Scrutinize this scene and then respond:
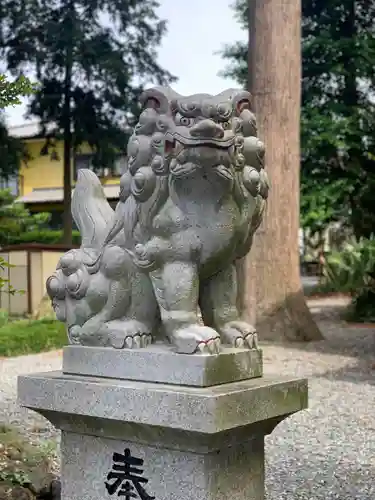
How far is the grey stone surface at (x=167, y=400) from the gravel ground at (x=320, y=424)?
5.03 feet

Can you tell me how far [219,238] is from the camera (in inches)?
107

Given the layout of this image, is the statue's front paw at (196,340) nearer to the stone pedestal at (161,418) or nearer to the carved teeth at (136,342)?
the stone pedestal at (161,418)

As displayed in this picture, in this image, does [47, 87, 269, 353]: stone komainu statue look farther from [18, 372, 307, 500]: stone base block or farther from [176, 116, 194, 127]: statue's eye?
[18, 372, 307, 500]: stone base block

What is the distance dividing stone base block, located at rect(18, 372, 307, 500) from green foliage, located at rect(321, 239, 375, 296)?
410 inches

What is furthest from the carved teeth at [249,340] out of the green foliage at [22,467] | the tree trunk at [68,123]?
the tree trunk at [68,123]

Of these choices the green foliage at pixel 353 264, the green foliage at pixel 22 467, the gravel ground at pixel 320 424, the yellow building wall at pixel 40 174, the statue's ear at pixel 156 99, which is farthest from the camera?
the yellow building wall at pixel 40 174

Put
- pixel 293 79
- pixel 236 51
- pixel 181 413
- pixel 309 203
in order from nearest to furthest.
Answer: pixel 181 413
pixel 293 79
pixel 309 203
pixel 236 51

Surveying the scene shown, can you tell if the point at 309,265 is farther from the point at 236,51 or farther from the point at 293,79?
the point at 293,79

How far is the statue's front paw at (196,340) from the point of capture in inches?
102

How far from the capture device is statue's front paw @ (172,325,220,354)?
260 centimetres

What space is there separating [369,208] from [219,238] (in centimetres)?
1154

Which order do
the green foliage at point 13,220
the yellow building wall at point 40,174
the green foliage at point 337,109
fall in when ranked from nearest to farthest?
the green foliage at point 337,109 < the green foliage at point 13,220 < the yellow building wall at point 40,174

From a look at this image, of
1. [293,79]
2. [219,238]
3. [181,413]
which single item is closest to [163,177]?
[219,238]

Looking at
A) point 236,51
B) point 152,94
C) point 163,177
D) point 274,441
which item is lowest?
point 274,441
